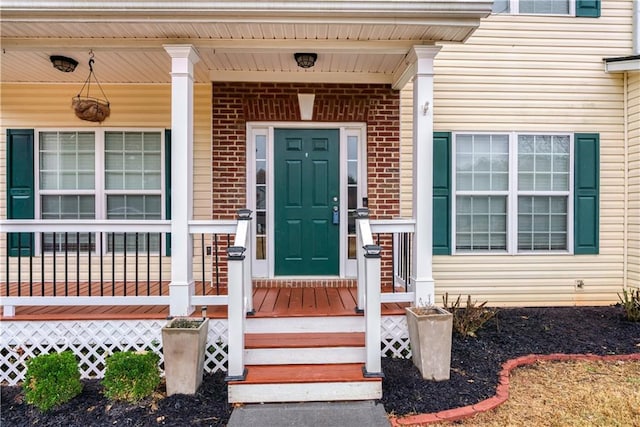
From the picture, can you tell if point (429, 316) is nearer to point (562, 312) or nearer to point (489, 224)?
point (489, 224)

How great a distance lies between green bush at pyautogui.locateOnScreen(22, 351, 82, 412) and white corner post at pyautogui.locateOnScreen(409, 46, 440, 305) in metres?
3.03

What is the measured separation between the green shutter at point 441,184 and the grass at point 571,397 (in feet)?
6.36

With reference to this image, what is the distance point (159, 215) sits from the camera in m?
5.11

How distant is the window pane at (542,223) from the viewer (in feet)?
17.3

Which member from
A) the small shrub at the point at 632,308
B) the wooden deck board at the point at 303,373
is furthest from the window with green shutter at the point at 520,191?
the wooden deck board at the point at 303,373

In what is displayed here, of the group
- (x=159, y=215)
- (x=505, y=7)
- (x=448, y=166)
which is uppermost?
(x=505, y=7)

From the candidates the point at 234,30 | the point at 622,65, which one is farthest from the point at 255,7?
the point at 622,65

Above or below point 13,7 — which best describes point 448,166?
below

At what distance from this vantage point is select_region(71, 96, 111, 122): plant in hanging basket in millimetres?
4496

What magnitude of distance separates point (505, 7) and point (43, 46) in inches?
216

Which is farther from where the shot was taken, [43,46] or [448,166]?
[448,166]

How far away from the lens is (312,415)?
9.51 ft

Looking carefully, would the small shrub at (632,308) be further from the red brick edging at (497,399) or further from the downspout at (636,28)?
the downspout at (636,28)

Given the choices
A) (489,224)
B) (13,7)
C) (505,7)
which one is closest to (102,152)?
(13,7)
